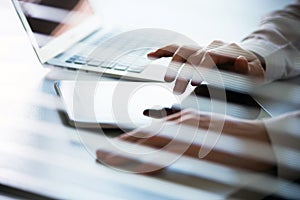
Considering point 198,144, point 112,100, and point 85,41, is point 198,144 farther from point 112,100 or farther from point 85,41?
point 85,41

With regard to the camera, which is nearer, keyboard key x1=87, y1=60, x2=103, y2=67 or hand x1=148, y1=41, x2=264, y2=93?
hand x1=148, y1=41, x2=264, y2=93

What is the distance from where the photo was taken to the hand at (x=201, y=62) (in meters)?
0.62

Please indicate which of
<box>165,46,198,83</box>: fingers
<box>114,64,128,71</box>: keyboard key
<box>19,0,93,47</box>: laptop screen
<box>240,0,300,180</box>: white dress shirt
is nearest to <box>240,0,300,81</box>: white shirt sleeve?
<box>240,0,300,180</box>: white dress shirt

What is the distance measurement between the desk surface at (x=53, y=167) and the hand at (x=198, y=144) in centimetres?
2

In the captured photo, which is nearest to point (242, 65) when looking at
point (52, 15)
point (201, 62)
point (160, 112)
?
point (201, 62)

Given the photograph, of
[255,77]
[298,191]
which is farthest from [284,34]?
[298,191]

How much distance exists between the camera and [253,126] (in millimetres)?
542

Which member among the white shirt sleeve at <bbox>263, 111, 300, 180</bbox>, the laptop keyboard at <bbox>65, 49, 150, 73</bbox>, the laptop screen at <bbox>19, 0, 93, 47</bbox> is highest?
the laptop screen at <bbox>19, 0, 93, 47</bbox>

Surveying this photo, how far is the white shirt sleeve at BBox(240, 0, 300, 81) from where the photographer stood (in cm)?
69

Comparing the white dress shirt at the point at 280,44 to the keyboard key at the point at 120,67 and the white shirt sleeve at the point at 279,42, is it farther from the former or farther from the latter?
the keyboard key at the point at 120,67

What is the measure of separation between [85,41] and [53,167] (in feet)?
1.43

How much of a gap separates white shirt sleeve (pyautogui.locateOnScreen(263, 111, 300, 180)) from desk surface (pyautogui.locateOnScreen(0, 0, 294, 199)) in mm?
83

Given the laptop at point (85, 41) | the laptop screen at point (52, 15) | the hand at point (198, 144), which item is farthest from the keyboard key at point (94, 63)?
the hand at point (198, 144)

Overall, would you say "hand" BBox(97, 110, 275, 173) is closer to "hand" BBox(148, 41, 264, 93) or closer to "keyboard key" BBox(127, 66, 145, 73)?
"hand" BBox(148, 41, 264, 93)
